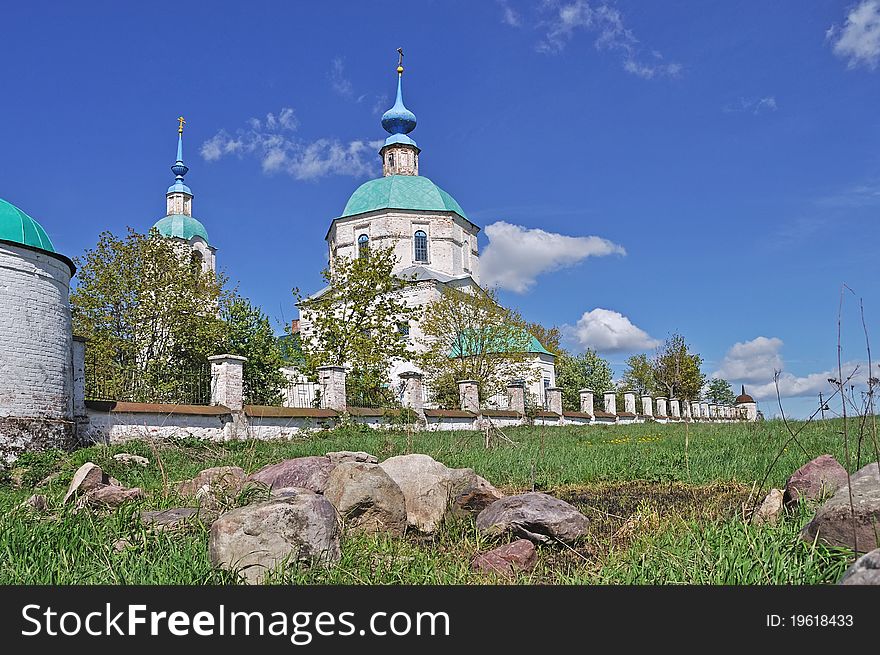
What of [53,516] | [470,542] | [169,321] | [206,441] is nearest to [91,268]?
[169,321]

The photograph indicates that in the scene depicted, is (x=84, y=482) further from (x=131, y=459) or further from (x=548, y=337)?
(x=548, y=337)

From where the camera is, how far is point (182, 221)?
130 ft

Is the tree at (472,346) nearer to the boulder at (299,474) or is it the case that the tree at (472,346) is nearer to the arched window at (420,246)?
the arched window at (420,246)

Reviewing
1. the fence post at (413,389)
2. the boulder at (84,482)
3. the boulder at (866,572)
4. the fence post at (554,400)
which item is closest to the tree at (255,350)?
the fence post at (413,389)

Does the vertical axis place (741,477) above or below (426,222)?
below

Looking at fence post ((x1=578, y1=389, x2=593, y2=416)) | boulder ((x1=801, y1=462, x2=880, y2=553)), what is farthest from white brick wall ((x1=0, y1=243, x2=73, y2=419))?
fence post ((x1=578, y1=389, x2=593, y2=416))

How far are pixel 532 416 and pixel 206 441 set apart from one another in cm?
1461

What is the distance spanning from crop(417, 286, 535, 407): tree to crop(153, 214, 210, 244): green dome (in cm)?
1658

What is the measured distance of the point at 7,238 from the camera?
1134 centimetres

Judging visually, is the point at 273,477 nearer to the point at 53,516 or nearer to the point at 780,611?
the point at 53,516

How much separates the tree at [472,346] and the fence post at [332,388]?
30.3 ft

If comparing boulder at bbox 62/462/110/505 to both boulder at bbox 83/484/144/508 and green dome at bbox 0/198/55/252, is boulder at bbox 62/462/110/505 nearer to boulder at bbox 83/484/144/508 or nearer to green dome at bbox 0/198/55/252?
boulder at bbox 83/484/144/508

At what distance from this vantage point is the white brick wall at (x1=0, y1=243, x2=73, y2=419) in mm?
11227

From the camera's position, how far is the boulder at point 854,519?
370 centimetres
